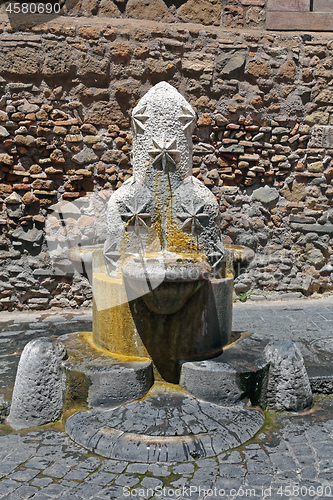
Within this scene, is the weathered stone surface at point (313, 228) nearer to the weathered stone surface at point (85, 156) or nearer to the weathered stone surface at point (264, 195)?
the weathered stone surface at point (264, 195)

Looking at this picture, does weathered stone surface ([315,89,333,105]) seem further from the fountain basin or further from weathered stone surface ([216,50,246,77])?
the fountain basin

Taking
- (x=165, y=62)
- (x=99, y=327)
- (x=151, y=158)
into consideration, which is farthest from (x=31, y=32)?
(x=99, y=327)

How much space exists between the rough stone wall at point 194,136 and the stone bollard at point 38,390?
120 inches

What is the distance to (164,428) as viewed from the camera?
102 inches

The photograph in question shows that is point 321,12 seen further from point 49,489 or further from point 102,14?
point 49,489

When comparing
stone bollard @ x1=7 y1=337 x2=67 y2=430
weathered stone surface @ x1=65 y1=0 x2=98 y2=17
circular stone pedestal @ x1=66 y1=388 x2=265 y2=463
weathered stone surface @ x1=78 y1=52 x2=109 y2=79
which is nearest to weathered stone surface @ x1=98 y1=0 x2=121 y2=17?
weathered stone surface @ x1=65 y1=0 x2=98 y2=17

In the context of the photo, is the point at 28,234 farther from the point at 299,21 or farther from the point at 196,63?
the point at 299,21

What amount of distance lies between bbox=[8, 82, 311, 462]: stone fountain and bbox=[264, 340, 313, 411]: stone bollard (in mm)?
33

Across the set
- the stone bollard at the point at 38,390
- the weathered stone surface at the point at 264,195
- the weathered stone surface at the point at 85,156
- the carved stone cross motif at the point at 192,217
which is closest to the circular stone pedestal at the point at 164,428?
the stone bollard at the point at 38,390

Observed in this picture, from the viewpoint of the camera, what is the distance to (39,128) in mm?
5711

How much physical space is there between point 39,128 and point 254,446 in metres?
4.44

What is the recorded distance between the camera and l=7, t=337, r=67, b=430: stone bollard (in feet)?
9.47

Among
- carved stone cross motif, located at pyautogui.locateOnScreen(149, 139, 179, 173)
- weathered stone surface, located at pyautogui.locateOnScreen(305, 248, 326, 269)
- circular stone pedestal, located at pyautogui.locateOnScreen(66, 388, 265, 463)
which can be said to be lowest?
circular stone pedestal, located at pyautogui.locateOnScreen(66, 388, 265, 463)

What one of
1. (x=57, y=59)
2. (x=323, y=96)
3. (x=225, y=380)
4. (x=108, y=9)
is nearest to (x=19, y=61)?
(x=57, y=59)
